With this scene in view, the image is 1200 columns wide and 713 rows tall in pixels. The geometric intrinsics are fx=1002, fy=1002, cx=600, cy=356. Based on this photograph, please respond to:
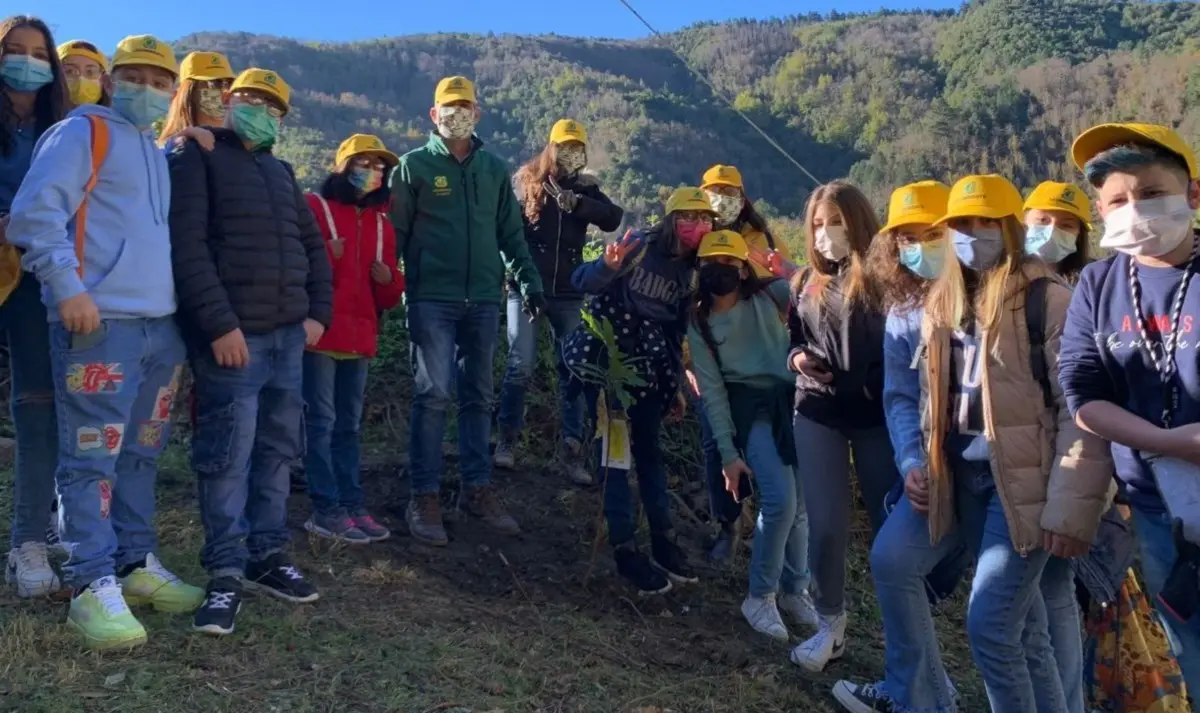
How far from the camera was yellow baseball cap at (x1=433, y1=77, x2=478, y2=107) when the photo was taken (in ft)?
17.3

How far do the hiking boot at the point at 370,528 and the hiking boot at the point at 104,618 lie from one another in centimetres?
156

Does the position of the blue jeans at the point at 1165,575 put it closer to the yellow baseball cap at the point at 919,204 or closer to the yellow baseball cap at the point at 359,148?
the yellow baseball cap at the point at 919,204

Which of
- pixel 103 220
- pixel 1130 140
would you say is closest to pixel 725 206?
pixel 1130 140

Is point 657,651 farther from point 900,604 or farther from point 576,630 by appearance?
point 900,604

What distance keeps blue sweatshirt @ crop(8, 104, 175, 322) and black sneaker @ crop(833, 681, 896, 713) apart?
2.96 metres

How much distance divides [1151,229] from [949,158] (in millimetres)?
40951

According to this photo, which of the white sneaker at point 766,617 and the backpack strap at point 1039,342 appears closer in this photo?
the backpack strap at point 1039,342

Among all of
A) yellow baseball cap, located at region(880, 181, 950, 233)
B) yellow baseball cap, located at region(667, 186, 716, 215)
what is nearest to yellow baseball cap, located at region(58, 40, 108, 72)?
yellow baseball cap, located at region(667, 186, 716, 215)

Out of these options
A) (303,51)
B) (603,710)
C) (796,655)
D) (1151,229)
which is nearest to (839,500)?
(796,655)

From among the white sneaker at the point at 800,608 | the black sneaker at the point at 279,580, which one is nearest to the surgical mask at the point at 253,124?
the black sneaker at the point at 279,580

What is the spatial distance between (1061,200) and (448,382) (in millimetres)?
3048

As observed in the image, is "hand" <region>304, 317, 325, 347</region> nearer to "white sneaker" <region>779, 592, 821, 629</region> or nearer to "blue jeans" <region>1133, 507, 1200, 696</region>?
"white sneaker" <region>779, 592, 821, 629</region>

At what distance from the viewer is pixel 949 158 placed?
40875mm

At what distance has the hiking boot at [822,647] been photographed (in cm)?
429
